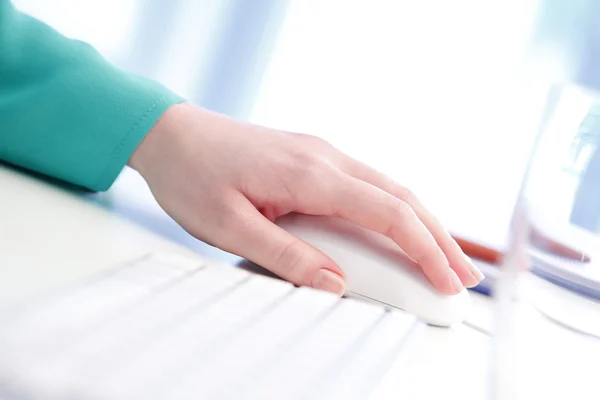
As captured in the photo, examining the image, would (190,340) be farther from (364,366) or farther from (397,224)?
(397,224)

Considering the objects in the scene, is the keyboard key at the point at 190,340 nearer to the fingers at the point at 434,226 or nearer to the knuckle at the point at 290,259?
the knuckle at the point at 290,259

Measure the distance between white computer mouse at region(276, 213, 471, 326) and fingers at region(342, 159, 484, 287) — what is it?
30mm

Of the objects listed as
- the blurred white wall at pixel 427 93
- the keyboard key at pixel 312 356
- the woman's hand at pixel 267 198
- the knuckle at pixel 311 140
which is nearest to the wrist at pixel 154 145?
the woman's hand at pixel 267 198

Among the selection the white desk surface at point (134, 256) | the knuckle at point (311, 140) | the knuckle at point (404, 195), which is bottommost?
the white desk surface at point (134, 256)

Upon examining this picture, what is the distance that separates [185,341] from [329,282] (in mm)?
190

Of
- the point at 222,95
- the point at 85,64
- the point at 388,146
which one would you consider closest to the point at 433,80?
the point at 388,146

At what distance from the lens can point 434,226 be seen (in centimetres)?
49

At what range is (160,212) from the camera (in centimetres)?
A: 54

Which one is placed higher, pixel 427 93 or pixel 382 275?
pixel 427 93

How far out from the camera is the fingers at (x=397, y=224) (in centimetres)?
43

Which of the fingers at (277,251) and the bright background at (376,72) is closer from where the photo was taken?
the fingers at (277,251)

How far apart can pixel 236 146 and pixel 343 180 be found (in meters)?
0.09

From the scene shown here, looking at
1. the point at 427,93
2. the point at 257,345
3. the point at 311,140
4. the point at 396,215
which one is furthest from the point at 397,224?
the point at 427,93

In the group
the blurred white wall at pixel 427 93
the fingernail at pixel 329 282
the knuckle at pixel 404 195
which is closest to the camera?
the fingernail at pixel 329 282
